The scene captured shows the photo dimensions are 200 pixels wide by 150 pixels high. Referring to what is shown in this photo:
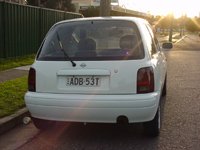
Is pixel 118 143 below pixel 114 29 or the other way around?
below

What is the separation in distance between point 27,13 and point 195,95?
9.46m

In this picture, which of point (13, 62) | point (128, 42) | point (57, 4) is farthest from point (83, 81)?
point (57, 4)

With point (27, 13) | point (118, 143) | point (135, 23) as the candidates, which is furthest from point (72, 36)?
point (27, 13)

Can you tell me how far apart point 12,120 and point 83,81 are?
163 centimetres

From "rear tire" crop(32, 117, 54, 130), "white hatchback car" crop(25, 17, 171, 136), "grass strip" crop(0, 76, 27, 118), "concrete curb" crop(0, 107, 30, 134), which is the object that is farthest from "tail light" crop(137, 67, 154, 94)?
"grass strip" crop(0, 76, 27, 118)

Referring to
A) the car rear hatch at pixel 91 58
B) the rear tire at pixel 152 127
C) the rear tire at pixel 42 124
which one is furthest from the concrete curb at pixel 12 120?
the rear tire at pixel 152 127

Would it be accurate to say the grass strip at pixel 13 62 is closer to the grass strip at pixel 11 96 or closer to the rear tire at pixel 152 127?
the grass strip at pixel 11 96

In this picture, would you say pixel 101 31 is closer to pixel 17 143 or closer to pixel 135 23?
pixel 135 23

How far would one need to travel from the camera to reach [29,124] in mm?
7043

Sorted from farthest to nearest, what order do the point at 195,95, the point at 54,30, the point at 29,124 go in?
the point at 195,95 < the point at 29,124 < the point at 54,30

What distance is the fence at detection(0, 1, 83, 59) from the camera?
15016mm

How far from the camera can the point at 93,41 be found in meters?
6.09

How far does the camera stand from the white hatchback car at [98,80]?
5.54 meters

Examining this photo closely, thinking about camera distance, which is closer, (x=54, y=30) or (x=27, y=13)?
(x=54, y=30)
